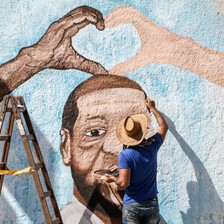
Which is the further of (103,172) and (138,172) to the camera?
(103,172)

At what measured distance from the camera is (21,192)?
3.89 m

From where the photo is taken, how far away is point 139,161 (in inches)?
125

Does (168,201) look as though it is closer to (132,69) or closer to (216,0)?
(132,69)

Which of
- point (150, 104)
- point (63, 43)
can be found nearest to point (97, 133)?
point (150, 104)

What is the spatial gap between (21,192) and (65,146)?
0.72m

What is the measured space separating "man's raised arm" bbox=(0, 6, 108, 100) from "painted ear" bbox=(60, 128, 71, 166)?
76cm

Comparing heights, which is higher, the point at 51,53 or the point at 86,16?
the point at 86,16

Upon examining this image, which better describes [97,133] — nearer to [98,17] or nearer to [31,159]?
[31,159]

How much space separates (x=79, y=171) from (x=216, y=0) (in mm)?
A: 2466

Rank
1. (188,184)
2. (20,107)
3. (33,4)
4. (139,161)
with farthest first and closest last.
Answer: (33,4)
(188,184)
(20,107)
(139,161)

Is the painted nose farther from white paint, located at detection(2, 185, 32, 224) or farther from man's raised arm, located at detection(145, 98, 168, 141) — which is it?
white paint, located at detection(2, 185, 32, 224)

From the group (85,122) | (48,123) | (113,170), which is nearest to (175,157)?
(113,170)

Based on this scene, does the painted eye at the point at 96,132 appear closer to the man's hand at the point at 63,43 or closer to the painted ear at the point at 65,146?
the painted ear at the point at 65,146

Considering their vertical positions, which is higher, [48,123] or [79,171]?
[48,123]
